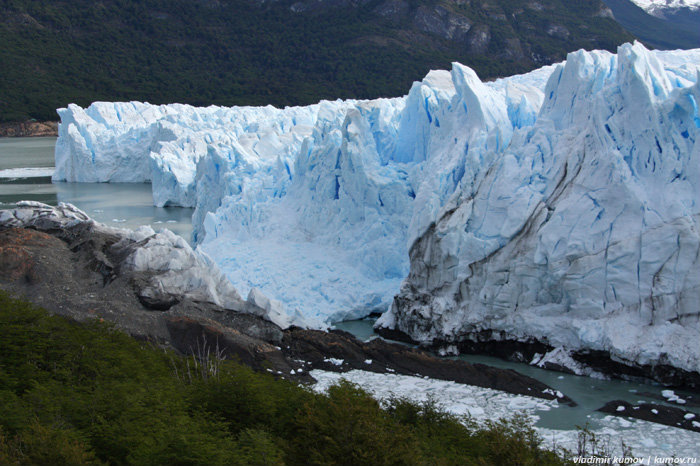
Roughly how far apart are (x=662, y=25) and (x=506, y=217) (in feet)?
236

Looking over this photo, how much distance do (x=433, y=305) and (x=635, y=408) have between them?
349 centimetres

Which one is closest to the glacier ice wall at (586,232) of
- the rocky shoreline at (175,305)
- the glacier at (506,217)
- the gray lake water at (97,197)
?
the glacier at (506,217)

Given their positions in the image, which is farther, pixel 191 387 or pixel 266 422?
pixel 191 387

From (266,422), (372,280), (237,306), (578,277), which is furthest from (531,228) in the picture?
(266,422)

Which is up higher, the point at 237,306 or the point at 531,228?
the point at 531,228

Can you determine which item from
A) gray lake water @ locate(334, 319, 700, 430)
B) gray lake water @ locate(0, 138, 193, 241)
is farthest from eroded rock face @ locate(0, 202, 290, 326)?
gray lake water @ locate(0, 138, 193, 241)

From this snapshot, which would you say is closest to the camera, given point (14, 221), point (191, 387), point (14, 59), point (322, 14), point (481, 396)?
point (191, 387)

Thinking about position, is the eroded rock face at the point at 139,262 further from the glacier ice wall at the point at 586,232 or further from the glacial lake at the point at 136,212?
the glacier ice wall at the point at 586,232

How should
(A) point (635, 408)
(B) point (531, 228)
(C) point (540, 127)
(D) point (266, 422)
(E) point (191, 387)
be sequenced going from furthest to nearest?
1. (C) point (540, 127)
2. (B) point (531, 228)
3. (A) point (635, 408)
4. (E) point (191, 387)
5. (D) point (266, 422)

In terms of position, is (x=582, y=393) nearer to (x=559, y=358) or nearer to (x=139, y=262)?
(x=559, y=358)

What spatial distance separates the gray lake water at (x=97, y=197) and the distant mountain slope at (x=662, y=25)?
49626 mm

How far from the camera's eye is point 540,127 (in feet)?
34.3

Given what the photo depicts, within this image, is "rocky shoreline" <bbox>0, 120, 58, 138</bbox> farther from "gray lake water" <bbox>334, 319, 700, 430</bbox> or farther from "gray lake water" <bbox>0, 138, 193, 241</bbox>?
"gray lake water" <bbox>334, 319, 700, 430</bbox>

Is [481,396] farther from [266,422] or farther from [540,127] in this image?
[540,127]
